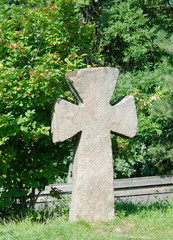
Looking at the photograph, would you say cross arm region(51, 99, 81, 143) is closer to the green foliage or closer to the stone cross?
the stone cross

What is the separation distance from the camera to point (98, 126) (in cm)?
458

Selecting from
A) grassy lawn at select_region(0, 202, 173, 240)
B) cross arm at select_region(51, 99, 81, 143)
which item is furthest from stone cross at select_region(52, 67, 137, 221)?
grassy lawn at select_region(0, 202, 173, 240)

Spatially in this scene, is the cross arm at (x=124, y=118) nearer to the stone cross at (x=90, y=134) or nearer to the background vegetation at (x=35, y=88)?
the stone cross at (x=90, y=134)

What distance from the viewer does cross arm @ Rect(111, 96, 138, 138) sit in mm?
4699

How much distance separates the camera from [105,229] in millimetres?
4094

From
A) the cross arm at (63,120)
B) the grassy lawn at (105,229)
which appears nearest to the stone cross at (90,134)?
the cross arm at (63,120)

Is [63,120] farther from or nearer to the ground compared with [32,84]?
nearer to the ground

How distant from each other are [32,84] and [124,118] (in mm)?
1461

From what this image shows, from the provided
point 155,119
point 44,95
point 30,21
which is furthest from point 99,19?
point 44,95

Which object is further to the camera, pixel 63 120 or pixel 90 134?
pixel 90 134

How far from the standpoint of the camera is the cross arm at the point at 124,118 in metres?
4.70

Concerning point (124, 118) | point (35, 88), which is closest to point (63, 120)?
point (35, 88)

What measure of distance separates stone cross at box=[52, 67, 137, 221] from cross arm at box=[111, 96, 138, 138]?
2 cm

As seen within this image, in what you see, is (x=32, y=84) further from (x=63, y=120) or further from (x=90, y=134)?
(x=90, y=134)
